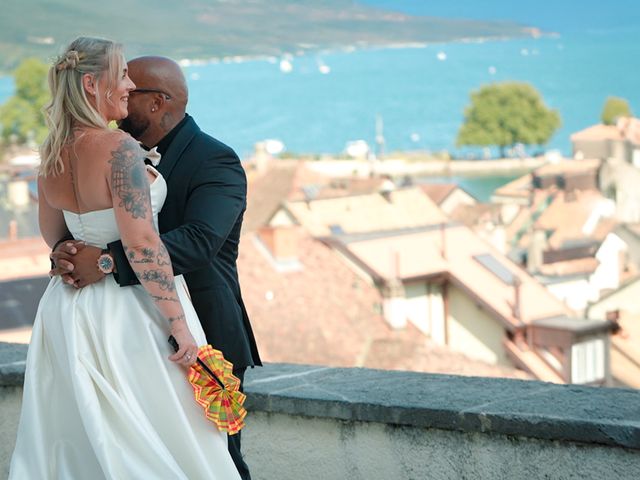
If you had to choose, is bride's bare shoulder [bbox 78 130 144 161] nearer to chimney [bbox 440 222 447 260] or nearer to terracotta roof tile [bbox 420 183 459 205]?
chimney [bbox 440 222 447 260]

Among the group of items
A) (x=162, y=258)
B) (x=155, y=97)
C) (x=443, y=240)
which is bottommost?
(x=443, y=240)

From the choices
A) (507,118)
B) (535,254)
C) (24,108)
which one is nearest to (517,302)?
(535,254)

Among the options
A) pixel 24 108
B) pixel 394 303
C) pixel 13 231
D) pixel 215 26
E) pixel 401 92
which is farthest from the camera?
pixel 401 92

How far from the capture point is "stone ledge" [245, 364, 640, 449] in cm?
221

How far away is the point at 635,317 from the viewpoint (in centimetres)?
2789

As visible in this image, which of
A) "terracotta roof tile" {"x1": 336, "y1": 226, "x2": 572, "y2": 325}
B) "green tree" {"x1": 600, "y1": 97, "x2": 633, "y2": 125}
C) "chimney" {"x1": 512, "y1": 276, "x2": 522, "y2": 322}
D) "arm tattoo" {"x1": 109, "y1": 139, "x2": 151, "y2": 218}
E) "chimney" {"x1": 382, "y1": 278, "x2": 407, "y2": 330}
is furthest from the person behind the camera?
"green tree" {"x1": 600, "y1": 97, "x2": 633, "y2": 125}

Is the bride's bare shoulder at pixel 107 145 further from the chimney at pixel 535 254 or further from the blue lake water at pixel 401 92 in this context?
the blue lake water at pixel 401 92

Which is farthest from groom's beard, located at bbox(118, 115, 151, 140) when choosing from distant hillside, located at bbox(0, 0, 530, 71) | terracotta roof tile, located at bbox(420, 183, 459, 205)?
distant hillside, located at bbox(0, 0, 530, 71)

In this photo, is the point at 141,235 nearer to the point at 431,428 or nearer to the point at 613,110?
the point at 431,428

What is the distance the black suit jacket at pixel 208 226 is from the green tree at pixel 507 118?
9076 centimetres

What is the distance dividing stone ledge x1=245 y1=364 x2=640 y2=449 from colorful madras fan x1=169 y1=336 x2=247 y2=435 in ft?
1.59

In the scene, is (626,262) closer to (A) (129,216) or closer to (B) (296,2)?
(A) (129,216)

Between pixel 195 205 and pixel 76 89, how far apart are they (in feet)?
0.89

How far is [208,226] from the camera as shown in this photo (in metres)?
2.00
